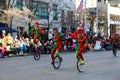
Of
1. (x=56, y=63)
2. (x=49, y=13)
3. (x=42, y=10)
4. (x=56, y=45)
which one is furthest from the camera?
(x=42, y=10)

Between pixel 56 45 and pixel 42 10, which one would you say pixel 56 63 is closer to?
pixel 56 45

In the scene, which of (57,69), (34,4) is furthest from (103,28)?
(57,69)

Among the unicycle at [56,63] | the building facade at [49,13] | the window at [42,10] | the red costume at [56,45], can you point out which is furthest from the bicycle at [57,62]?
the window at [42,10]

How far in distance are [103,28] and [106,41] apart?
27.2 metres

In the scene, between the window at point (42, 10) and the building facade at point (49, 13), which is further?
the window at point (42, 10)

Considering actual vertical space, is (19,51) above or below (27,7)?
below

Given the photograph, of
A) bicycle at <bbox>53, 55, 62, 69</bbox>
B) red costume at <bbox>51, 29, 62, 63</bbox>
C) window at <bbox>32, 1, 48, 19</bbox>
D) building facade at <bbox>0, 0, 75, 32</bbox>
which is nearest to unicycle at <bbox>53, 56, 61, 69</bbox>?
bicycle at <bbox>53, 55, 62, 69</bbox>

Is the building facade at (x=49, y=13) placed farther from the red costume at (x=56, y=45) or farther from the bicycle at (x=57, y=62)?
the bicycle at (x=57, y=62)

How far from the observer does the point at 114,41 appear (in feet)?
98.4

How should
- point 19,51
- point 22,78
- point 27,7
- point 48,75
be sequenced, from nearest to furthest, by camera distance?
point 22,78, point 48,75, point 19,51, point 27,7

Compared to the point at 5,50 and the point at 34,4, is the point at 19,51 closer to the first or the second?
the point at 5,50

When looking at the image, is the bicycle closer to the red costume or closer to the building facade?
the red costume

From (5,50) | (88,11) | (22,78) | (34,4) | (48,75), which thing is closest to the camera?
(22,78)

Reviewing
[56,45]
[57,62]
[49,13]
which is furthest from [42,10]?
[57,62]
